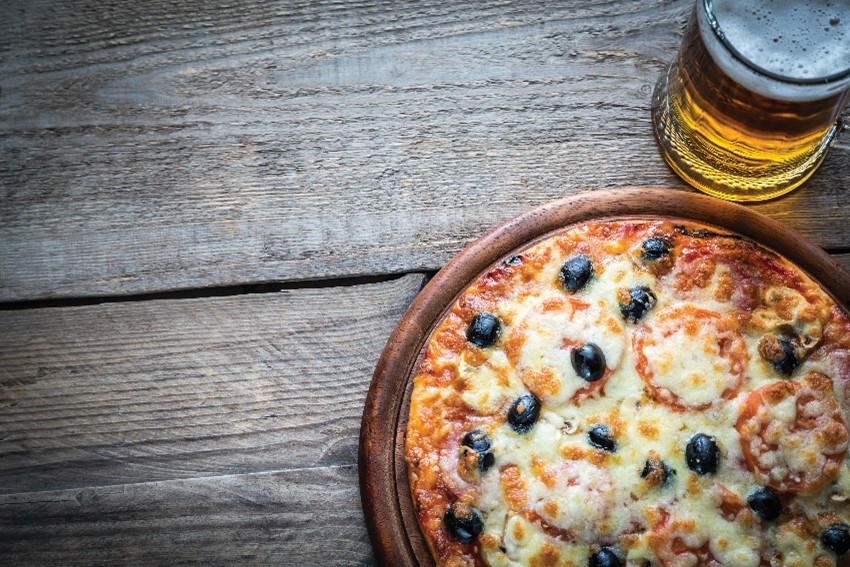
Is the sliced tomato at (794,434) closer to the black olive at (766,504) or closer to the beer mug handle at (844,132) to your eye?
the black olive at (766,504)

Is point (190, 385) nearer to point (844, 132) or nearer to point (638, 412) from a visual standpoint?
point (638, 412)

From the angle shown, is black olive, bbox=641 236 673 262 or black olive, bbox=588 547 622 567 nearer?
black olive, bbox=588 547 622 567

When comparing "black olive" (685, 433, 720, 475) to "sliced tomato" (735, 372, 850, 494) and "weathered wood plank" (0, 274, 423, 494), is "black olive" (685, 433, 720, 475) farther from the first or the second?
"weathered wood plank" (0, 274, 423, 494)

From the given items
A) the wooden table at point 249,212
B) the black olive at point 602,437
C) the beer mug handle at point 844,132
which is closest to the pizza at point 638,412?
the black olive at point 602,437

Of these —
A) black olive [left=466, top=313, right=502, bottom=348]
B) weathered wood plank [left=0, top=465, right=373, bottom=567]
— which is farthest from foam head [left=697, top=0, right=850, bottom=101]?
weathered wood plank [left=0, top=465, right=373, bottom=567]

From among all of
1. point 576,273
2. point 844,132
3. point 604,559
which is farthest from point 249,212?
point 844,132

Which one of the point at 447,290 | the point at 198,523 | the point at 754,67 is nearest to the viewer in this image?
the point at 754,67
